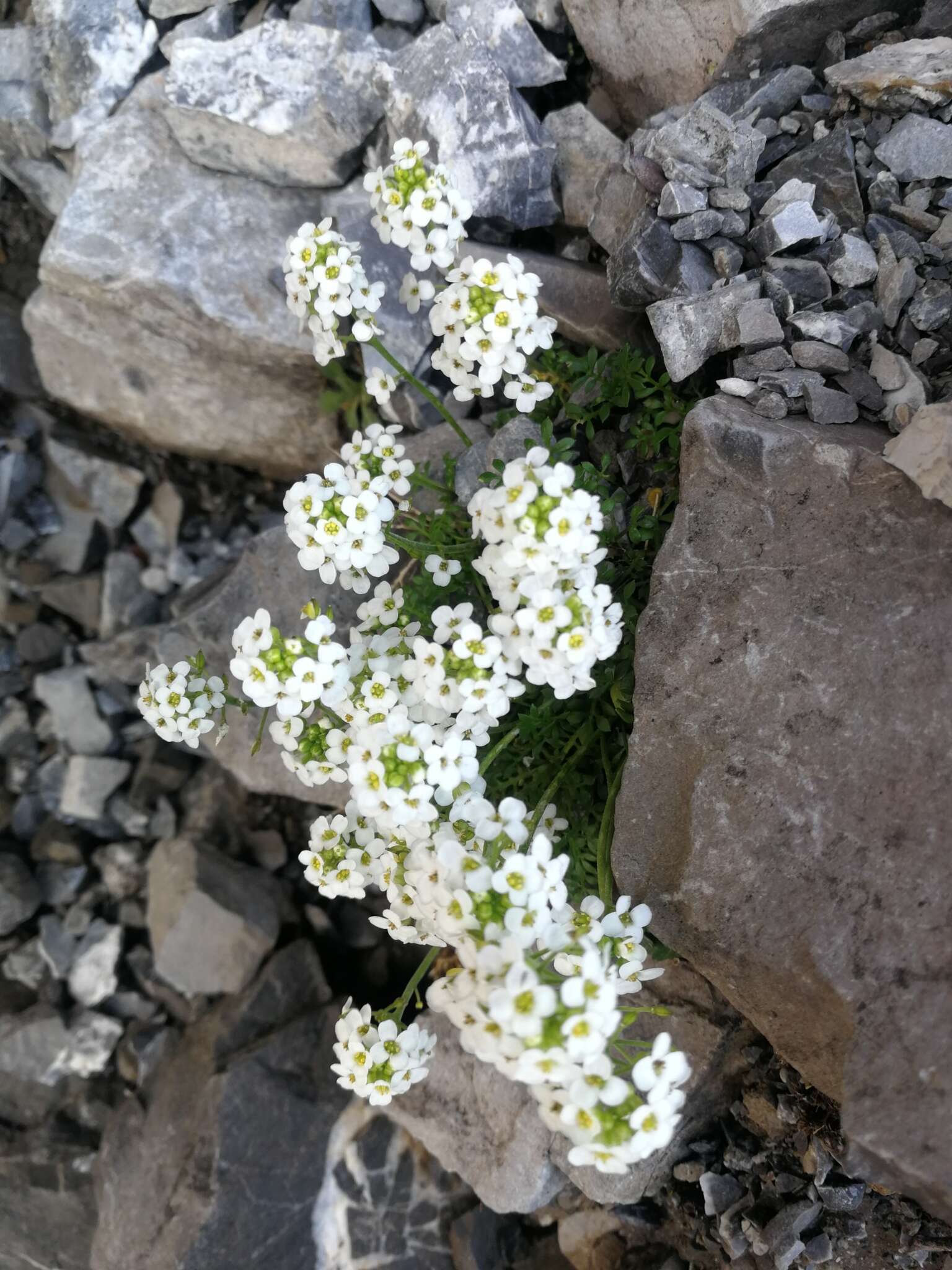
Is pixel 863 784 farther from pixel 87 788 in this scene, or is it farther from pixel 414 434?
pixel 87 788

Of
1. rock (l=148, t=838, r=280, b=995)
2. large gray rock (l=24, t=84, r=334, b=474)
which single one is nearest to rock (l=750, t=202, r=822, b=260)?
large gray rock (l=24, t=84, r=334, b=474)

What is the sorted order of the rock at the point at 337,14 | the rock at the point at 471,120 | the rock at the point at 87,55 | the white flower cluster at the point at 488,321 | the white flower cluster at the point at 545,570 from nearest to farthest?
the white flower cluster at the point at 545,570 < the white flower cluster at the point at 488,321 < the rock at the point at 471,120 < the rock at the point at 337,14 < the rock at the point at 87,55

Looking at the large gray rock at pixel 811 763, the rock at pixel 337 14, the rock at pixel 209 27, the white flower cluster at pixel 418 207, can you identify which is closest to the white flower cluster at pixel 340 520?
the white flower cluster at pixel 418 207

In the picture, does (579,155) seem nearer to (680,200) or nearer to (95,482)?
(680,200)

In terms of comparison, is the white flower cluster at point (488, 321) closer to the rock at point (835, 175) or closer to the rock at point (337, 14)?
the rock at point (835, 175)

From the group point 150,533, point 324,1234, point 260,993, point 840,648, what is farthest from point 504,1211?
point 150,533

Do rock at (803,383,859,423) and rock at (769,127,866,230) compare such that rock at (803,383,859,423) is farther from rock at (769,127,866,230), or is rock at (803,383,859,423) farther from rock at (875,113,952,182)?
rock at (875,113,952,182)
